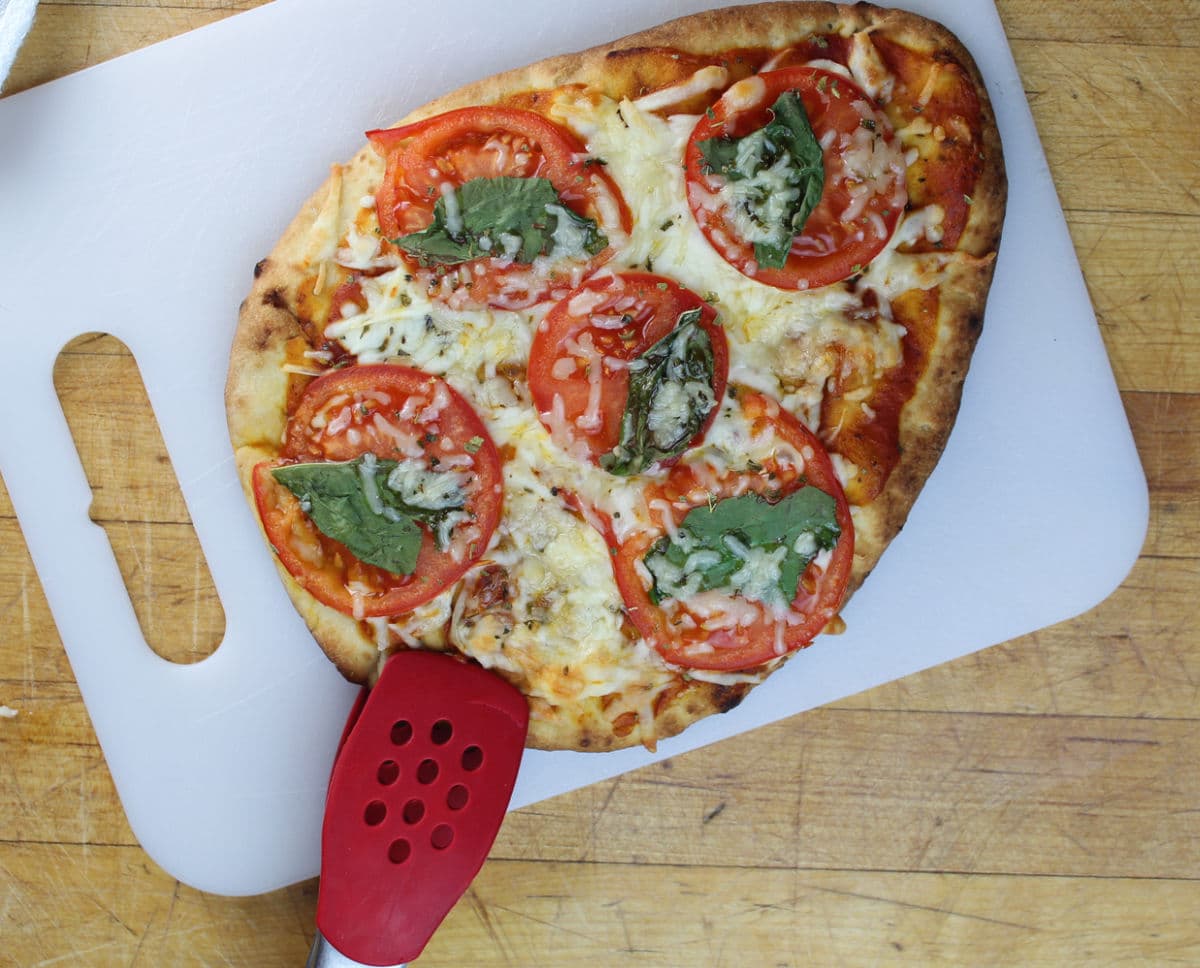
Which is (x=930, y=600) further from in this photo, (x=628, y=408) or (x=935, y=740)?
(x=628, y=408)

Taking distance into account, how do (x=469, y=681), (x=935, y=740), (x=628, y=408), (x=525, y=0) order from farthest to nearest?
(x=935, y=740), (x=525, y=0), (x=469, y=681), (x=628, y=408)

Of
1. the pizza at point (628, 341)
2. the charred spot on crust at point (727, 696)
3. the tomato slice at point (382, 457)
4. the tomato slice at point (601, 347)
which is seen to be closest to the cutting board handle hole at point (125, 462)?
the pizza at point (628, 341)

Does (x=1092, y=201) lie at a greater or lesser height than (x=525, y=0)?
lesser

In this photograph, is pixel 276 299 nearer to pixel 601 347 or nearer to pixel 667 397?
pixel 601 347

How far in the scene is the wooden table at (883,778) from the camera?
2.84m

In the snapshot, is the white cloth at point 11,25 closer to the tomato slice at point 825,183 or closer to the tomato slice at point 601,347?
the tomato slice at point 601,347

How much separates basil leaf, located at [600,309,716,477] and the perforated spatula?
2.37 ft

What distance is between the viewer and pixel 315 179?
2.81 m

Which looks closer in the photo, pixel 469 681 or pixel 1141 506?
pixel 469 681

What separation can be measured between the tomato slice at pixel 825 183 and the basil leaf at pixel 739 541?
0.54m

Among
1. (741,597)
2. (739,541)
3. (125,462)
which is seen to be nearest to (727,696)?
(741,597)

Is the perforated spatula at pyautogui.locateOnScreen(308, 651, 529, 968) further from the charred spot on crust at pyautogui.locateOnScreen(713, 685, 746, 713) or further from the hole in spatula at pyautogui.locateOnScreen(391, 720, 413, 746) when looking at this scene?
the charred spot on crust at pyautogui.locateOnScreen(713, 685, 746, 713)

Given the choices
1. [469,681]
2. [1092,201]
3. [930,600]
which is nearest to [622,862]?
[469,681]

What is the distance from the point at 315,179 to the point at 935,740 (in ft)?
8.00
